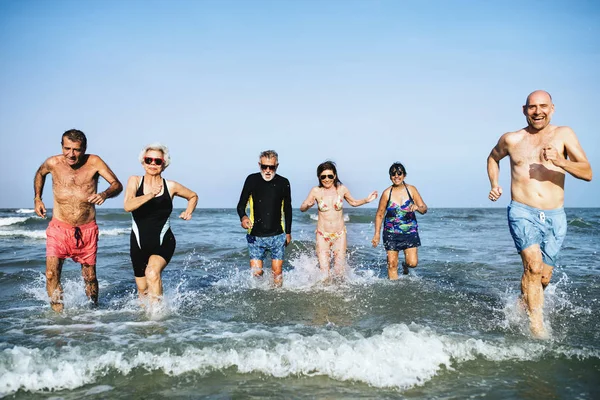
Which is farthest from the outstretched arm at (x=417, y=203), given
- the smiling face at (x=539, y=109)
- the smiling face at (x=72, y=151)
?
the smiling face at (x=72, y=151)

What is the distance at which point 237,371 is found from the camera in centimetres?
423

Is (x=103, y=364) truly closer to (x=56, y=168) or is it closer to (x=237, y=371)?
(x=237, y=371)

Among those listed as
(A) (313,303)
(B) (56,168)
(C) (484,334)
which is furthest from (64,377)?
(C) (484,334)

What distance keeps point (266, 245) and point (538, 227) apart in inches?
156

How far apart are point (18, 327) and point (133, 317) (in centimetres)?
129

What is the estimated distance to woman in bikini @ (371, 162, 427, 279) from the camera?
8.26m

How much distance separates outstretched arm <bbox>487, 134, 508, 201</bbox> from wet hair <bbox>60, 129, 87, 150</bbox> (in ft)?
16.3

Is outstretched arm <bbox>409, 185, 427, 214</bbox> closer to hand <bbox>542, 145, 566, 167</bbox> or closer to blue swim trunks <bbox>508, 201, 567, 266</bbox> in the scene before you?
blue swim trunks <bbox>508, 201, 567, 266</bbox>

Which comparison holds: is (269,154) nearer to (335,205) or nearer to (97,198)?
(335,205)

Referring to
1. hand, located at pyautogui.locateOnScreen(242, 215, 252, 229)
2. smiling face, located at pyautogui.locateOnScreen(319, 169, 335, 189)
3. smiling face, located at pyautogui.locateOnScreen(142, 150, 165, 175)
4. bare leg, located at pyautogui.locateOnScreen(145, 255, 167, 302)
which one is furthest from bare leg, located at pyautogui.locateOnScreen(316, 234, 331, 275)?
smiling face, located at pyautogui.locateOnScreen(142, 150, 165, 175)

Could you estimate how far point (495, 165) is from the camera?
5.61m

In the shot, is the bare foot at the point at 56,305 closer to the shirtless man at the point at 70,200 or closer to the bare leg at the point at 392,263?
the shirtless man at the point at 70,200

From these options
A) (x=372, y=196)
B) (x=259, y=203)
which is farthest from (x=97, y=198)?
(x=372, y=196)

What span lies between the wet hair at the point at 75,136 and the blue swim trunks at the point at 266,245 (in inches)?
111
